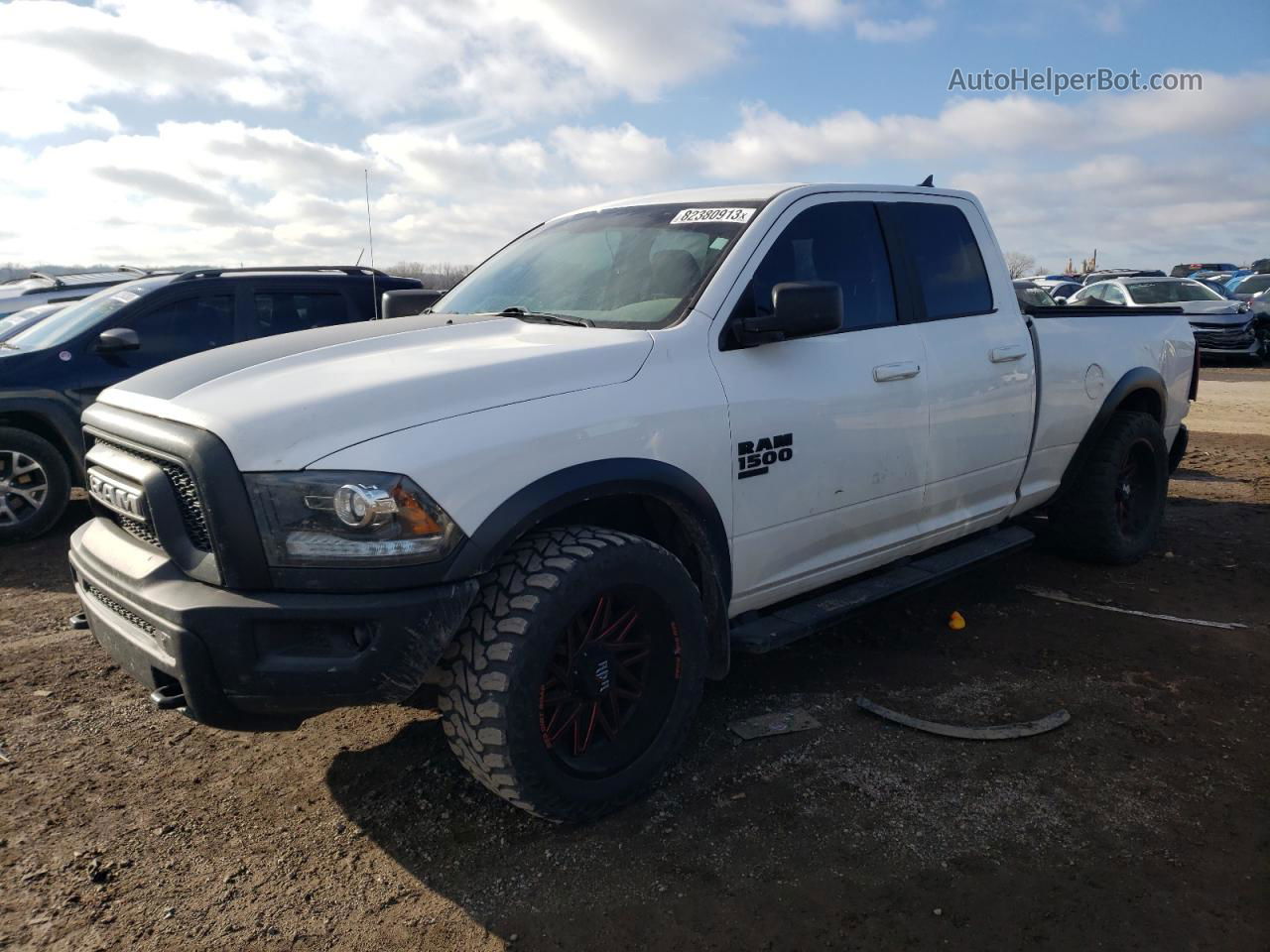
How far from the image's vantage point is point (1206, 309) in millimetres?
18984

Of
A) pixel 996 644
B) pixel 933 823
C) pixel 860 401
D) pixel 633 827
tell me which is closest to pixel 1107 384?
pixel 996 644

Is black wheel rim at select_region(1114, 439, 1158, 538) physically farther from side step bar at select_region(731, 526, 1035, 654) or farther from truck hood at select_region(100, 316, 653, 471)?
truck hood at select_region(100, 316, 653, 471)

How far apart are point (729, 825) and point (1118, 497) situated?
12.4 feet

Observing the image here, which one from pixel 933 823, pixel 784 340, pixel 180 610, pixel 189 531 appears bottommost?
pixel 933 823

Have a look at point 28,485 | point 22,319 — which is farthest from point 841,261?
point 22,319

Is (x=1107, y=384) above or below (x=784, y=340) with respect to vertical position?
below

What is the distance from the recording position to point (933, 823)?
2.98 meters

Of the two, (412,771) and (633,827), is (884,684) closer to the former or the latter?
(633,827)

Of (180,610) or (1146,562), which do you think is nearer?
(180,610)

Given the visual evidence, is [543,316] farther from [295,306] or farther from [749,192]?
[295,306]

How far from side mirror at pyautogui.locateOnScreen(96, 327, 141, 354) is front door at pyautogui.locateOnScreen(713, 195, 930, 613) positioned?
5.06 meters

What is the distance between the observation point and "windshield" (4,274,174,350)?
22.7ft

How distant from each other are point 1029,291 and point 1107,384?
1.28 m

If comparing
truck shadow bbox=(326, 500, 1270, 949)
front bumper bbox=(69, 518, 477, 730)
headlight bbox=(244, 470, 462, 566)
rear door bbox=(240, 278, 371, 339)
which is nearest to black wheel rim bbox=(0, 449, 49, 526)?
rear door bbox=(240, 278, 371, 339)
